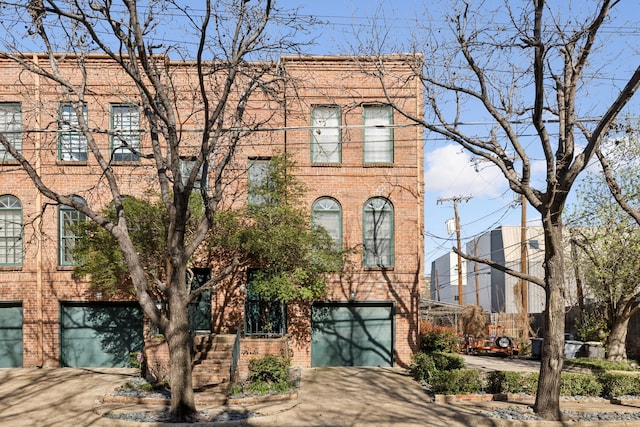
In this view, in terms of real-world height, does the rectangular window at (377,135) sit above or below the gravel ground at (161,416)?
above

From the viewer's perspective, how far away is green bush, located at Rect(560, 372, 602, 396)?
14523 mm

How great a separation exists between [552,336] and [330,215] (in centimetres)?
808

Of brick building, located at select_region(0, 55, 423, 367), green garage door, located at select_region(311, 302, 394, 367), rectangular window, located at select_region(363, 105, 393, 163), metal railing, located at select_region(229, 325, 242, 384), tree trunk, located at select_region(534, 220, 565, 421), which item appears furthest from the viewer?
rectangular window, located at select_region(363, 105, 393, 163)

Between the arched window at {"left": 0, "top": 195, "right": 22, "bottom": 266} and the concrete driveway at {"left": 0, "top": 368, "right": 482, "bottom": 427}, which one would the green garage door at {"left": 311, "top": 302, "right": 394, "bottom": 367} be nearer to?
the concrete driveway at {"left": 0, "top": 368, "right": 482, "bottom": 427}

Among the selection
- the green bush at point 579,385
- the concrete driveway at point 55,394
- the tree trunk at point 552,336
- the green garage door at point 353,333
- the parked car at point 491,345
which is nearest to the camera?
the tree trunk at point 552,336

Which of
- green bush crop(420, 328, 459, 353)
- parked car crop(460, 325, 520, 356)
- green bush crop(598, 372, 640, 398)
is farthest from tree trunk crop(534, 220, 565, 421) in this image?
parked car crop(460, 325, 520, 356)

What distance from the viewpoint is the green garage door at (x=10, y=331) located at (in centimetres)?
1791

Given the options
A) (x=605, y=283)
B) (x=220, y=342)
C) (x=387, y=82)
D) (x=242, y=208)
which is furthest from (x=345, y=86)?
Result: (x=605, y=283)

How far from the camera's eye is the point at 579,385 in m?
14.6

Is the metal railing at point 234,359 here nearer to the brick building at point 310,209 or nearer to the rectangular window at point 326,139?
the brick building at point 310,209

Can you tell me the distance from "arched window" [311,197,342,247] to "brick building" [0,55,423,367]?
0.11 feet

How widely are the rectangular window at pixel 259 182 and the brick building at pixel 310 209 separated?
0.11 metres

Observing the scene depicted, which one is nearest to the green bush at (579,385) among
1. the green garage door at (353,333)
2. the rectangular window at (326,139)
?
the green garage door at (353,333)

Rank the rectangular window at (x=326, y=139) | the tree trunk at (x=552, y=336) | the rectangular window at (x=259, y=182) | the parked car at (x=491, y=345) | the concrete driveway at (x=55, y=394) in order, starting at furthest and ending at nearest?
1. the parked car at (x=491, y=345)
2. the rectangular window at (x=326, y=139)
3. the rectangular window at (x=259, y=182)
4. the concrete driveway at (x=55, y=394)
5. the tree trunk at (x=552, y=336)
